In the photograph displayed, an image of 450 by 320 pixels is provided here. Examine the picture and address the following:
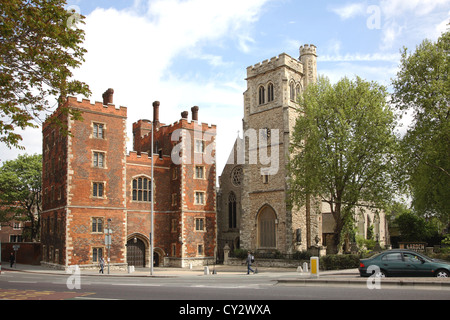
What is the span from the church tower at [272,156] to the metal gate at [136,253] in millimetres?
9885

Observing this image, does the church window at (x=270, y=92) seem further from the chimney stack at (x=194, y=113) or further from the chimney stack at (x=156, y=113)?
the chimney stack at (x=156, y=113)

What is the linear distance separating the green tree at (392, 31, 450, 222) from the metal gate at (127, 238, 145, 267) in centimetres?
2481

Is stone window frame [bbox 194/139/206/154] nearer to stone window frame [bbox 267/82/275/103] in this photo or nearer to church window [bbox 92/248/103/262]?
stone window frame [bbox 267/82/275/103]

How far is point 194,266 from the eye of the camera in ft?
135

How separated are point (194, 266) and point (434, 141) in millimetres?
24867

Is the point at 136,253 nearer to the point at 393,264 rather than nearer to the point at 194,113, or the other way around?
the point at 194,113

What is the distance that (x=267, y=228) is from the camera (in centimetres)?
4000

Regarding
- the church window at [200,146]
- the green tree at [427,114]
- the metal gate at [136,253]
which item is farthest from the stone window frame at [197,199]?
the green tree at [427,114]

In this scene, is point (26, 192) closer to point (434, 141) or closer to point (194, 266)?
point (194, 266)

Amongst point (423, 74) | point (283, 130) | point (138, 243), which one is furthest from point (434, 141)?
point (138, 243)

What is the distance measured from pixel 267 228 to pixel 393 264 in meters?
22.4

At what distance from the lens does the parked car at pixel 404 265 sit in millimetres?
17219

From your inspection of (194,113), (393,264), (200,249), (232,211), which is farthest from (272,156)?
(393,264)
